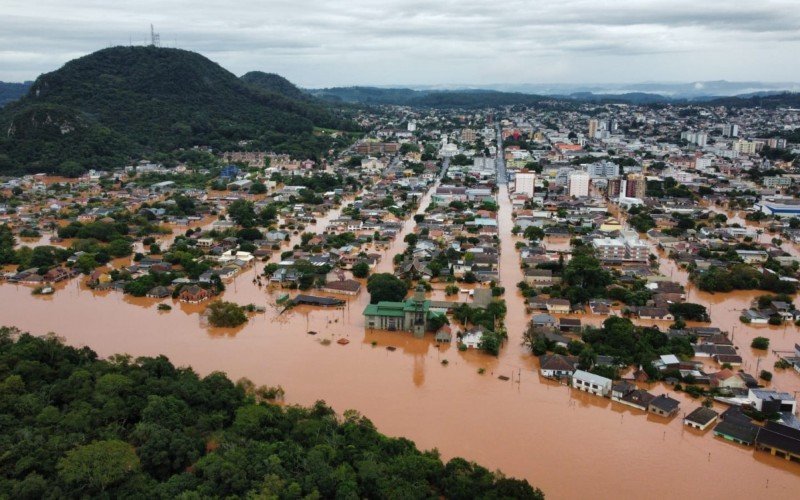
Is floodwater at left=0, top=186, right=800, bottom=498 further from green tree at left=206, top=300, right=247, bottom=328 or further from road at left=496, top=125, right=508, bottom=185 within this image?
road at left=496, top=125, right=508, bottom=185

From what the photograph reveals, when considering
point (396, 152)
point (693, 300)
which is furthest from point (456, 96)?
point (693, 300)

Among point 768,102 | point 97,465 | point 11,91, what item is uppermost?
point 11,91

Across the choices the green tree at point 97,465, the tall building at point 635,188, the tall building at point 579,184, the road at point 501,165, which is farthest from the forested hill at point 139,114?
the green tree at point 97,465

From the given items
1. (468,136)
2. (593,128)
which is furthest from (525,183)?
(593,128)

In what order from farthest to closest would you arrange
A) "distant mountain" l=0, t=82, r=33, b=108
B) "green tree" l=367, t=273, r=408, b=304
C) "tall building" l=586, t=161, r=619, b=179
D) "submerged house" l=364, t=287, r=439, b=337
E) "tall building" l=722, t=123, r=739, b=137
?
"distant mountain" l=0, t=82, r=33, b=108 → "tall building" l=722, t=123, r=739, b=137 → "tall building" l=586, t=161, r=619, b=179 → "green tree" l=367, t=273, r=408, b=304 → "submerged house" l=364, t=287, r=439, b=337

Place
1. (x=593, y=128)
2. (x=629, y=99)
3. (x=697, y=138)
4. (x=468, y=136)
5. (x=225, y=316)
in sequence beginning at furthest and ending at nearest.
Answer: (x=629, y=99), (x=593, y=128), (x=468, y=136), (x=697, y=138), (x=225, y=316)

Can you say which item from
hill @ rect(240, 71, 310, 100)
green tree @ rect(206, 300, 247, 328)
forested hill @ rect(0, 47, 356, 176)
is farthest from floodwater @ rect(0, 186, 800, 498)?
hill @ rect(240, 71, 310, 100)

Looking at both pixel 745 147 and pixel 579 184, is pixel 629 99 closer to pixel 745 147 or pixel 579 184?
pixel 745 147

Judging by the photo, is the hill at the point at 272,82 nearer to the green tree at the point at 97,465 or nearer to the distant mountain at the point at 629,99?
the distant mountain at the point at 629,99
